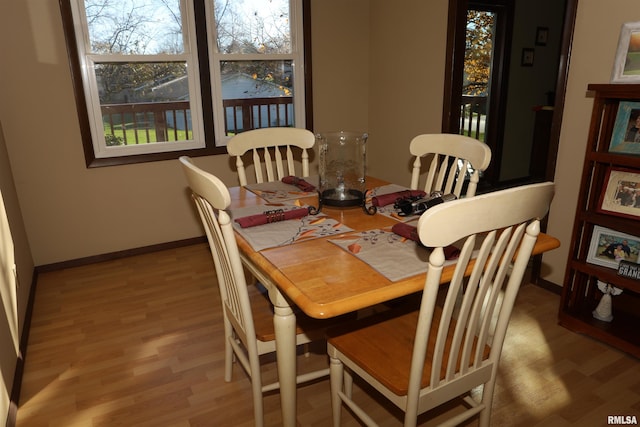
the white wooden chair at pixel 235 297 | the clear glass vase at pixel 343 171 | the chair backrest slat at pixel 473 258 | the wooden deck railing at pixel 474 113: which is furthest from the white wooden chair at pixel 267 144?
the wooden deck railing at pixel 474 113

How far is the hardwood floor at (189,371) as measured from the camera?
6.04 ft

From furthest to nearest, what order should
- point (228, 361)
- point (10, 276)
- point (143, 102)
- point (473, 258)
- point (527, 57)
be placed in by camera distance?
1. point (527, 57)
2. point (143, 102)
3. point (10, 276)
4. point (228, 361)
5. point (473, 258)

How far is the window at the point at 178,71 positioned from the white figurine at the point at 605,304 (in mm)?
2556

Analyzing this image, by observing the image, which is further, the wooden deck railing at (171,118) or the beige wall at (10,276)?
the wooden deck railing at (171,118)

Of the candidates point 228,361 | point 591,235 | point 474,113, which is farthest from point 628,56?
point 474,113

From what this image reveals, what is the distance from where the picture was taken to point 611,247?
2248mm

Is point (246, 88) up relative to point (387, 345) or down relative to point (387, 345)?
up

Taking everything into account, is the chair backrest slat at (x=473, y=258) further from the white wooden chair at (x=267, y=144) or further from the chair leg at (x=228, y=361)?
the white wooden chair at (x=267, y=144)

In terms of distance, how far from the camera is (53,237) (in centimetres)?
315

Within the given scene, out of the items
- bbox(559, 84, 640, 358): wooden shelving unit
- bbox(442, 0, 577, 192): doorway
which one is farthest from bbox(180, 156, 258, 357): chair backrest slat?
bbox(442, 0, 577, 192): doorway

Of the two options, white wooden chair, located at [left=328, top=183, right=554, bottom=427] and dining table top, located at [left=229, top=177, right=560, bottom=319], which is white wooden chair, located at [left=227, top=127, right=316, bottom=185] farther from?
white wooden chair, located at [left=328, top=183, right=554, bottom=427]

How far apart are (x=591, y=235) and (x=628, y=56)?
851 mm

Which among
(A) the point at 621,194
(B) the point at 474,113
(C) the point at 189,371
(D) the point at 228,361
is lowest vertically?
(C) the point at 189,371

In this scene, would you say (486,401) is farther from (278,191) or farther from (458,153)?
(278,191)
